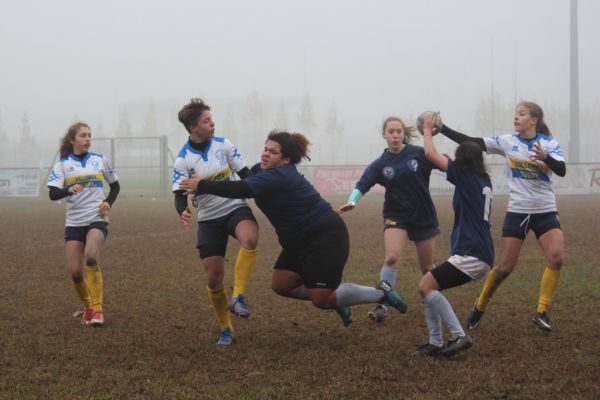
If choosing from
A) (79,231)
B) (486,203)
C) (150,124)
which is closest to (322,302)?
(486,203)

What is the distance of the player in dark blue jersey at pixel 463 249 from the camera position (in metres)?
6.20

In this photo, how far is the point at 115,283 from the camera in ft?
35.7

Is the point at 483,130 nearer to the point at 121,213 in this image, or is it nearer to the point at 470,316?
the point at 121,213

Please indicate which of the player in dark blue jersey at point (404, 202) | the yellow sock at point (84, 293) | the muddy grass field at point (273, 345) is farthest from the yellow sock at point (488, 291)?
the yellow sock at point (84, 293)

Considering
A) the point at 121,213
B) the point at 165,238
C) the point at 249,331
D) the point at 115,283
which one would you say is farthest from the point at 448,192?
the point at 249,331

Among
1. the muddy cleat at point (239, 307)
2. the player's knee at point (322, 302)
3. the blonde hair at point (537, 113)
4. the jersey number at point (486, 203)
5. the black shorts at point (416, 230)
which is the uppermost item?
the blonde hair at point (537, 113)

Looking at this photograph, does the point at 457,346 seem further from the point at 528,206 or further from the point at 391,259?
the point at 391,259

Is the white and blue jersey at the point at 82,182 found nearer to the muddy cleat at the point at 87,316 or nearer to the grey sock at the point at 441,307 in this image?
the muddy cleat at the point at 87,316

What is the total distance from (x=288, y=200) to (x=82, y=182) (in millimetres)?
3137

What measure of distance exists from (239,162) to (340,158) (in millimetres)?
87876

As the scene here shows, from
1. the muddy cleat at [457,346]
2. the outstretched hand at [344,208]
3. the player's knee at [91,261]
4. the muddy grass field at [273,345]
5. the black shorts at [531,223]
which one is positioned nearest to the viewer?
the muddy grass field at [273,345]

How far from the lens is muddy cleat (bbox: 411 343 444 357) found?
246 inches

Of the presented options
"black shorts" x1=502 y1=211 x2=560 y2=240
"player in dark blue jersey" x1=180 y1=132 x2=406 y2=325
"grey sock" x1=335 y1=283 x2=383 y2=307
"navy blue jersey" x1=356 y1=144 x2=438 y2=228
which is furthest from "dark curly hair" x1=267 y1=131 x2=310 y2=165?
"black shorts" x1=502 y1=211 x2=560 y2=240

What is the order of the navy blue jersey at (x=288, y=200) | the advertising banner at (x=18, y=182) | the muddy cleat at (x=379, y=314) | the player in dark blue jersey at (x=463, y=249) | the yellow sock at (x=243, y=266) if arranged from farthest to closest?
the advertising banner at (x=18, y=182)
the muddy cleat at (x=379, y=314)
the yellow sock at (x=243, y=266)
the navy blue jersey at (x=288, y=200)
the player in dark blue jersey at (x=463, y=249)
